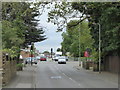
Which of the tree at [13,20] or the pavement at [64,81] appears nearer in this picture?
the pavement at [64,81]

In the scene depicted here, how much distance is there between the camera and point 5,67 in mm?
17391

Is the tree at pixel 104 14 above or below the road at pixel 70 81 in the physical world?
above

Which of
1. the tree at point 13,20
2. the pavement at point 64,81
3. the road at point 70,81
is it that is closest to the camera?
the pavement at point 64,81

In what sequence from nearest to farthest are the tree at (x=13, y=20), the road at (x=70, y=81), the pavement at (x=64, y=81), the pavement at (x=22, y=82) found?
the pavement at (x=22, y=82)
the pavement at (x=64, y=81)
the road at (x=70, y=81)
the tree at (x=13, y=20)

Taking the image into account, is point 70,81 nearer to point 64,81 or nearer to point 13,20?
point 64,81

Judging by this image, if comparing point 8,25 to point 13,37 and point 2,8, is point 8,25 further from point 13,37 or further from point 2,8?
point 2,8

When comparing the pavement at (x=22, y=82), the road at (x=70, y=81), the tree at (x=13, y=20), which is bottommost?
the road at (x=70, y=81)

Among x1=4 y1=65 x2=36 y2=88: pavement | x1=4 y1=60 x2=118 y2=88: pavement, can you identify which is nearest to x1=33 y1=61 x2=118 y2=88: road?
x1=4 y1=60 x2=118 y2=88: pavement

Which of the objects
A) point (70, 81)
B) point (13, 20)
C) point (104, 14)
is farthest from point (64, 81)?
point (13, 20)

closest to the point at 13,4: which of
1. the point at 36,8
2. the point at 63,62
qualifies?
the point at 36,8

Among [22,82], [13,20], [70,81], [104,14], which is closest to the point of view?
[22,82]

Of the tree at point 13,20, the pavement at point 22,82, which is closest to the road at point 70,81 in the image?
the pavement at point 22,82

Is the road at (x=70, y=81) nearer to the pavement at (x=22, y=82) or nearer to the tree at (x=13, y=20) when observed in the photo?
the pavement at (x=22, y=82)

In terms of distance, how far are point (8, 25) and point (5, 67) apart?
25.5 feet
